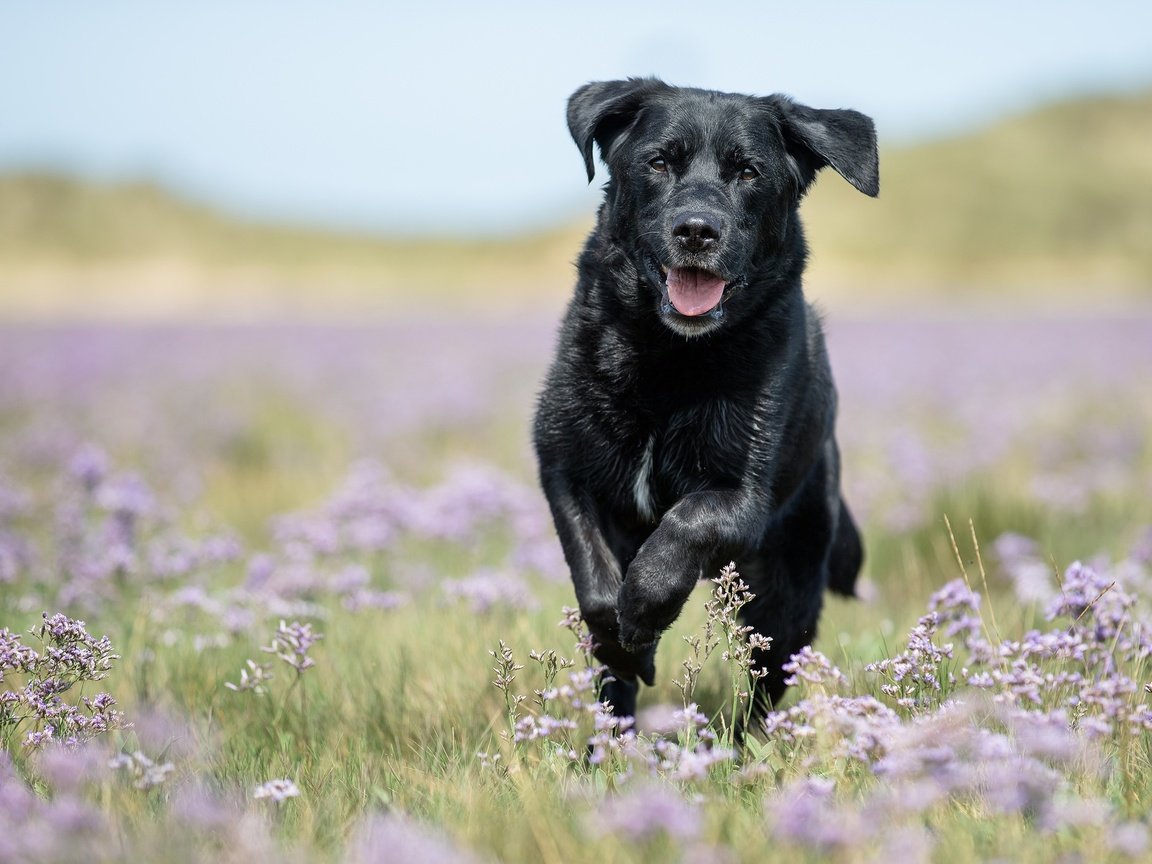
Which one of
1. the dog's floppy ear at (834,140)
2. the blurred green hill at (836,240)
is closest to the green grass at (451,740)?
the dog's floppy ear at (834,140)

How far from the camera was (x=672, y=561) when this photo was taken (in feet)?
9.10

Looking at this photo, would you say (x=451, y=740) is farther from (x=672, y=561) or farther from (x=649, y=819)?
(x=649, y=819)

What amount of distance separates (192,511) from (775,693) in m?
3.67

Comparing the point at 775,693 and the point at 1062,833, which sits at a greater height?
the point at 1062,833

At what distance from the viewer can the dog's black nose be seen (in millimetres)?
3137

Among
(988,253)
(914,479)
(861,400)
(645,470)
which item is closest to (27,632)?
(645,470)

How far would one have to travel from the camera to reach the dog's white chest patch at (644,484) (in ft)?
10.2

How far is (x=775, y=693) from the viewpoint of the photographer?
346cm

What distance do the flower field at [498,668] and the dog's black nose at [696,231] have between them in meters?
1.01

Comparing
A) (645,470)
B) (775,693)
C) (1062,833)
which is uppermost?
(645,470)

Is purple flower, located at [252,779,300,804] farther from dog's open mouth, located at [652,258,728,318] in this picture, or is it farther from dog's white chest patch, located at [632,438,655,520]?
dog's open mouth, located at [652,258,728,318]

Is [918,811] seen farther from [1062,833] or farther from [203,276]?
[203,276]

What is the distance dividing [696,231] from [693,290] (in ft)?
0.53

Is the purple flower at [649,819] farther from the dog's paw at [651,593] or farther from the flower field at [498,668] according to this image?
the dog's paw at [651,593]
